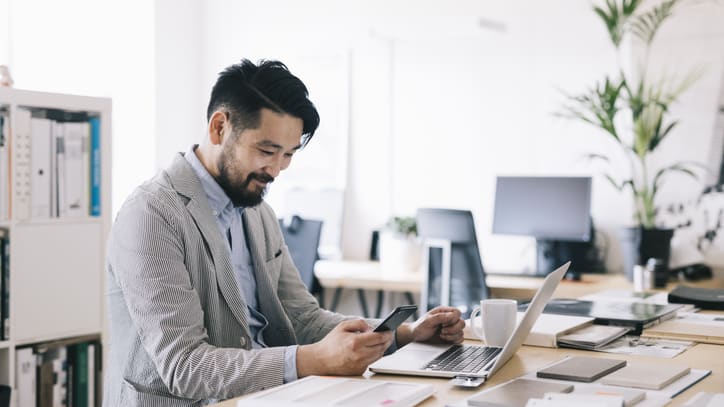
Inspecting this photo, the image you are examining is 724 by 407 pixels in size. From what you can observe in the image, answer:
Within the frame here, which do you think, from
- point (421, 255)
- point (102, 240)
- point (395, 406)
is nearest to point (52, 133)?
point (102, 240)

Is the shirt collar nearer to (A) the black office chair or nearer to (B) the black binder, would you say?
(B) the black binder

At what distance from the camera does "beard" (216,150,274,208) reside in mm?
2033

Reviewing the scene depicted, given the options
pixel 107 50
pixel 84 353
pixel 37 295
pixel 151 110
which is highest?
pixel 107 50

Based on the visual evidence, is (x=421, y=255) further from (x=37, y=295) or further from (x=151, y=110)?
(x=37, y=295)

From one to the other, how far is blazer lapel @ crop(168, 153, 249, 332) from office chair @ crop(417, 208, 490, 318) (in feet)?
6.94

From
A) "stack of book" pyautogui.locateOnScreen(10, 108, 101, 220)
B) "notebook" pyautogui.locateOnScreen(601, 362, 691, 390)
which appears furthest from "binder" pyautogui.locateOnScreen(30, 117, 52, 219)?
"notebook" pyautogui.locateOnScreen(601, 362, 691, 390)

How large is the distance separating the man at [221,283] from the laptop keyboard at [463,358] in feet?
0.28

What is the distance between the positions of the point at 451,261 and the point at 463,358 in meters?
2.30

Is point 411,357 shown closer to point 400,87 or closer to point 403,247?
point 403,247

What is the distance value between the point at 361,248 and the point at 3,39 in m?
2.27

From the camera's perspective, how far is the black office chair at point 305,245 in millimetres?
Answer: 4449

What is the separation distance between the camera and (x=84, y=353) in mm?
2990

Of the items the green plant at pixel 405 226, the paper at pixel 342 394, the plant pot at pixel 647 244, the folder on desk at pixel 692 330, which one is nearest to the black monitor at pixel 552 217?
the plant pot at pixel 647 244

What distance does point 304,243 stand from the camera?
450 cm
